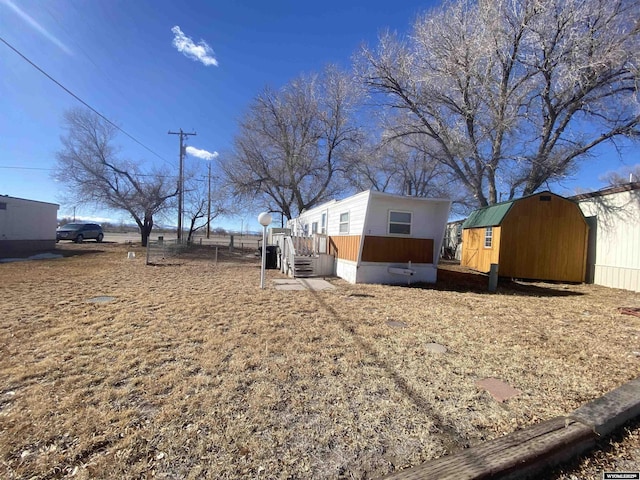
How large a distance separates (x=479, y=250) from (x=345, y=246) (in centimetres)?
626

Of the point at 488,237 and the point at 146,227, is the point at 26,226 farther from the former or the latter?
the point at 488,237

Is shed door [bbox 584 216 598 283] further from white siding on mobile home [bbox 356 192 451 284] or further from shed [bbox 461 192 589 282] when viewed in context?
white siding on mobile home [bbox 356 192 451 284]

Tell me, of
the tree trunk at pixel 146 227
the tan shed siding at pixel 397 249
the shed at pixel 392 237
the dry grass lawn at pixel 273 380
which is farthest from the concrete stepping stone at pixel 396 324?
the tree trunk at pixel 146 227

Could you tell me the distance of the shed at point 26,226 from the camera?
571 inches

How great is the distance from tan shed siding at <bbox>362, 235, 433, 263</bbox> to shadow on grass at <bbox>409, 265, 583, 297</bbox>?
0.85 metres

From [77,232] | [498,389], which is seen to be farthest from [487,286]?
[77,232]

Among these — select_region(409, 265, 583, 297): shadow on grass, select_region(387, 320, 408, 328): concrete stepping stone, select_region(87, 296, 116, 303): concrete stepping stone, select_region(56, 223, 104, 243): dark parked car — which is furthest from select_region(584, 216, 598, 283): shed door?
select_region(56, 223, 104, 243): dark parked car

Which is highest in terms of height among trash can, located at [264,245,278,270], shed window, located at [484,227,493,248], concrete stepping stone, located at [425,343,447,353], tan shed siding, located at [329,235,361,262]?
shed window, located at [484,227,493,248]

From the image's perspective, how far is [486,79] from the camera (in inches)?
465

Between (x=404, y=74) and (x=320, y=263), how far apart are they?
924cm

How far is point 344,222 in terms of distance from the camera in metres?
9.68

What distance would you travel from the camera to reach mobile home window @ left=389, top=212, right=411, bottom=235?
28.5 feet

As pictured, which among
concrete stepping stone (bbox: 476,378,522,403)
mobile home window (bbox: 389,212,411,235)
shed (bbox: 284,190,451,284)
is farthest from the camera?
mobile home window (bbox: 389,212,411,235)

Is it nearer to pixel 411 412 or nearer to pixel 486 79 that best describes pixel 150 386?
pixel 411 412
